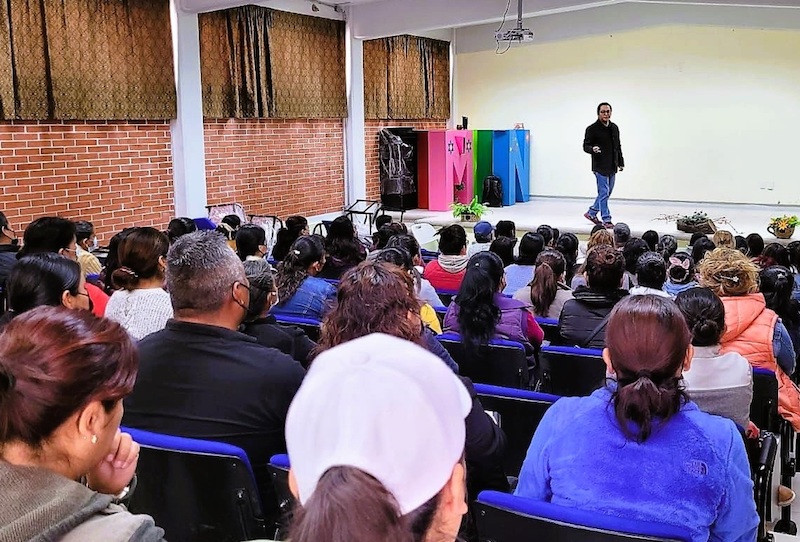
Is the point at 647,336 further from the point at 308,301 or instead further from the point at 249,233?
the point at 249,233

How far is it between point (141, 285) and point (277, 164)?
6818 mm

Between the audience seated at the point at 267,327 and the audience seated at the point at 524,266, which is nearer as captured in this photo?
the audience seated at the point at 267,327

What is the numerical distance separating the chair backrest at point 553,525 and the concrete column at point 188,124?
7.24 meters

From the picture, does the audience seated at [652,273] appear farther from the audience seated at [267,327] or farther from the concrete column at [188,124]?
the concrete column at [188,124]

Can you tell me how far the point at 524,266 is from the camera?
179 inches

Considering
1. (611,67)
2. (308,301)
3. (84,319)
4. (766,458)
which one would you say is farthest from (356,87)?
(84,319)

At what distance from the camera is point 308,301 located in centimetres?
352

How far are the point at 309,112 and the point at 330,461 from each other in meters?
9.43

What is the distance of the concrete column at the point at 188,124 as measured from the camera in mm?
7793

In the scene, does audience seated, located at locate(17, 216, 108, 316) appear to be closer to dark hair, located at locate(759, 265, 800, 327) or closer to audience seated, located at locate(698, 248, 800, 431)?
audience seated, located at locate(698, 248, 800, 431)

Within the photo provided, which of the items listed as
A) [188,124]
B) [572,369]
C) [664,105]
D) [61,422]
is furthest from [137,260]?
[664,105]

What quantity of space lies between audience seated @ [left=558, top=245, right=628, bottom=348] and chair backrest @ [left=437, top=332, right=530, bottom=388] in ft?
1.28

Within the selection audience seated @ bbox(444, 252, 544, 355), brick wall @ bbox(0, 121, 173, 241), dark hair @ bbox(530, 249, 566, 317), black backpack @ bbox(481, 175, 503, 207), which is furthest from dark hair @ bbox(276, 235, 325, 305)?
black backpack @ bbox(481, 175, 503, 207)

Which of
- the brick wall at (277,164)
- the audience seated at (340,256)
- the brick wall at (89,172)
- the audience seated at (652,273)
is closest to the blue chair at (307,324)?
the audience seated at (340,256)
